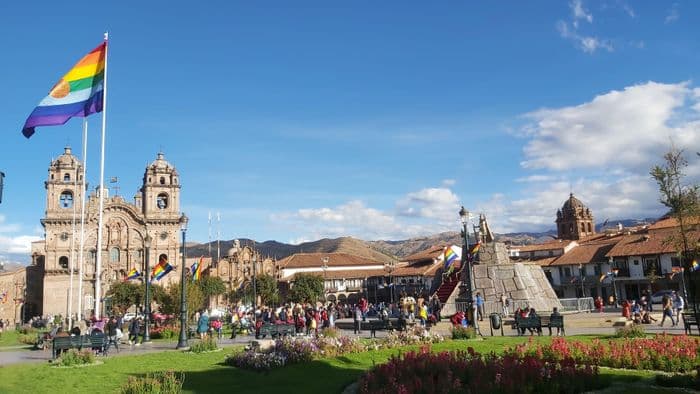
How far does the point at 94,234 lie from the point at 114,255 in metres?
4.19

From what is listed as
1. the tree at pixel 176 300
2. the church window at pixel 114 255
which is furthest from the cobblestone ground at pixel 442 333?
the church window at pixel 114 255

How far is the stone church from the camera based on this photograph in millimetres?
70438

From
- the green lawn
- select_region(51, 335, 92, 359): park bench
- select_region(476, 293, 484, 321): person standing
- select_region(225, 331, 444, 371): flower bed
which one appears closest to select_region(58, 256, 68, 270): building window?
select_region(476, 293, 484, 321): person standing

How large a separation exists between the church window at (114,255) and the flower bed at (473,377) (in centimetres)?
7285

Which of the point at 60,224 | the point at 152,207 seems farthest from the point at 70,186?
the point at 152,207

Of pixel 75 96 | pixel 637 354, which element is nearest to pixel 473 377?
pixel 637 354

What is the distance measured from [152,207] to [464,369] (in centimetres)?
7276

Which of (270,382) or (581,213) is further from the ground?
(581,213)

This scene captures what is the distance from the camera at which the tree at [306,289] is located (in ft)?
228

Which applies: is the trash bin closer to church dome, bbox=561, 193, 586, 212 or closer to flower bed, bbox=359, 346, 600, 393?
flower bed, bbox=359, 346, 600, 393

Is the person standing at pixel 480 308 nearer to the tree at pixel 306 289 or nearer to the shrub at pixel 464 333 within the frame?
the shrub at pixel 464 333

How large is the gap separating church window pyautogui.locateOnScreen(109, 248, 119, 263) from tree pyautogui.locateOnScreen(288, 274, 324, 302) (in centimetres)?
2482

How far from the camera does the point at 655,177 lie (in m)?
17.0

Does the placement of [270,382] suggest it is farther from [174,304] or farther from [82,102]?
[174,304]
